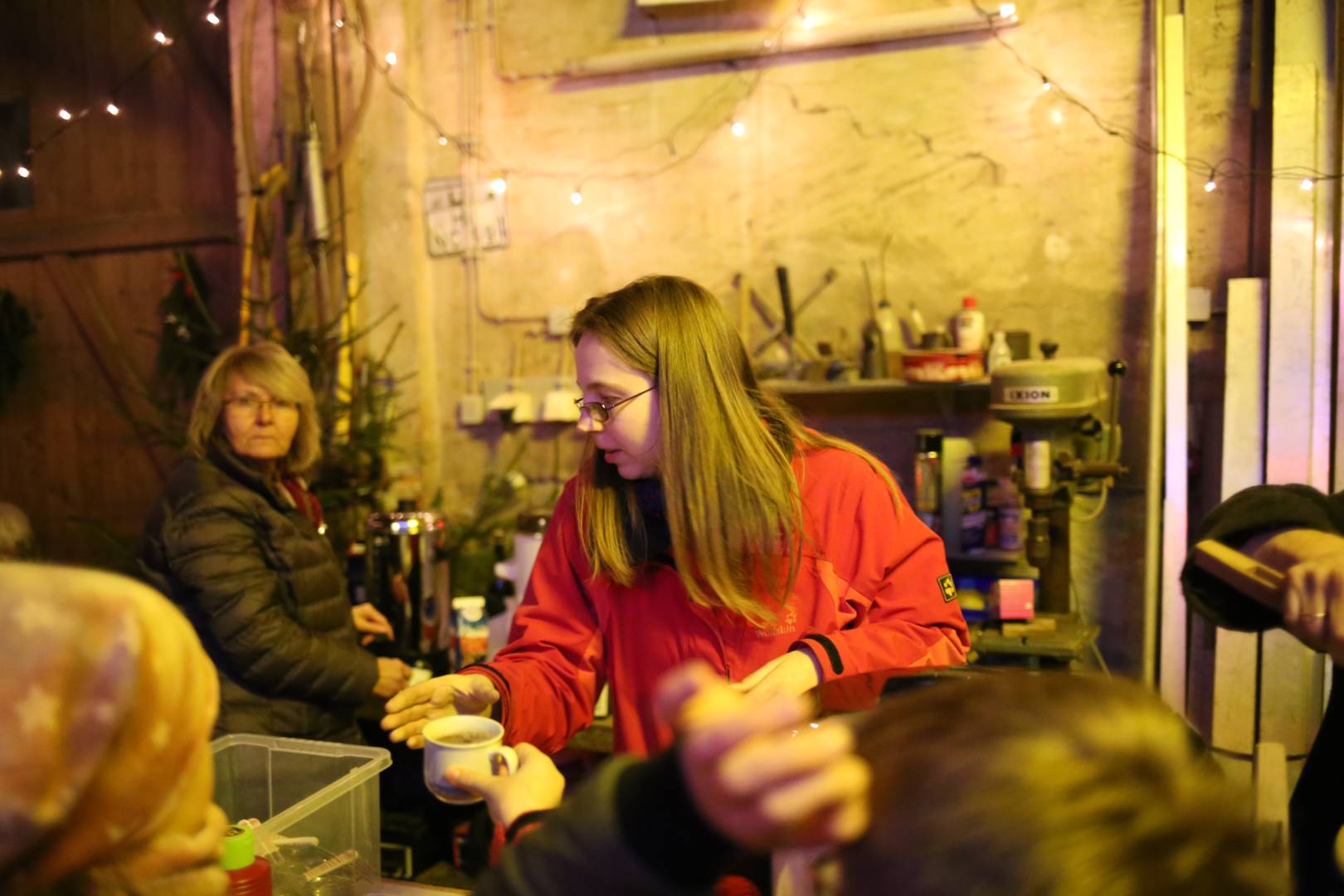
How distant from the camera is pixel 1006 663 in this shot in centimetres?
320

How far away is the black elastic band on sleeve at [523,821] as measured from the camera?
101cm

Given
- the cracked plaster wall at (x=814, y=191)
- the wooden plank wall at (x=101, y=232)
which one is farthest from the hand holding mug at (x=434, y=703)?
the wooden plank wall at (x=101, y=232)

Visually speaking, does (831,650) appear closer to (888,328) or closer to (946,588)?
(946,588)

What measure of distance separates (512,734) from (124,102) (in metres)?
4.43

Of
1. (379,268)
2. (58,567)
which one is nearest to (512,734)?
(58,567)

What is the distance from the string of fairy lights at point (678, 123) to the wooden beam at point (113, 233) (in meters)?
0.31

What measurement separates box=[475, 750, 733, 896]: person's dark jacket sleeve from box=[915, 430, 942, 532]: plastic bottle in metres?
2.88

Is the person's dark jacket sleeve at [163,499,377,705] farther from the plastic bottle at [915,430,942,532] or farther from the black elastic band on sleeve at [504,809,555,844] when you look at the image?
the plastic bottle at [915,430,942,532]

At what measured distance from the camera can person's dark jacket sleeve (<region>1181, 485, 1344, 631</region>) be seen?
1297 millimetres

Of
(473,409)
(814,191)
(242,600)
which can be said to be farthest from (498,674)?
(473,409)

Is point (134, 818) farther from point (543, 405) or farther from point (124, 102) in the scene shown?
point (124, 102)

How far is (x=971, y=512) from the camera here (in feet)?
11.4

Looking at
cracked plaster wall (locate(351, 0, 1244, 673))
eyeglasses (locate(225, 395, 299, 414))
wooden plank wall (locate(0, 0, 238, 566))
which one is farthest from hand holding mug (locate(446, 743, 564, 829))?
wooden plank wall (locate(0, 0, 238, 566))

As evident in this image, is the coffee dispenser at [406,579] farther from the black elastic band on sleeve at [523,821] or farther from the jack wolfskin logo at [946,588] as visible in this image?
the black elastic band on sleeve at [523,821]
